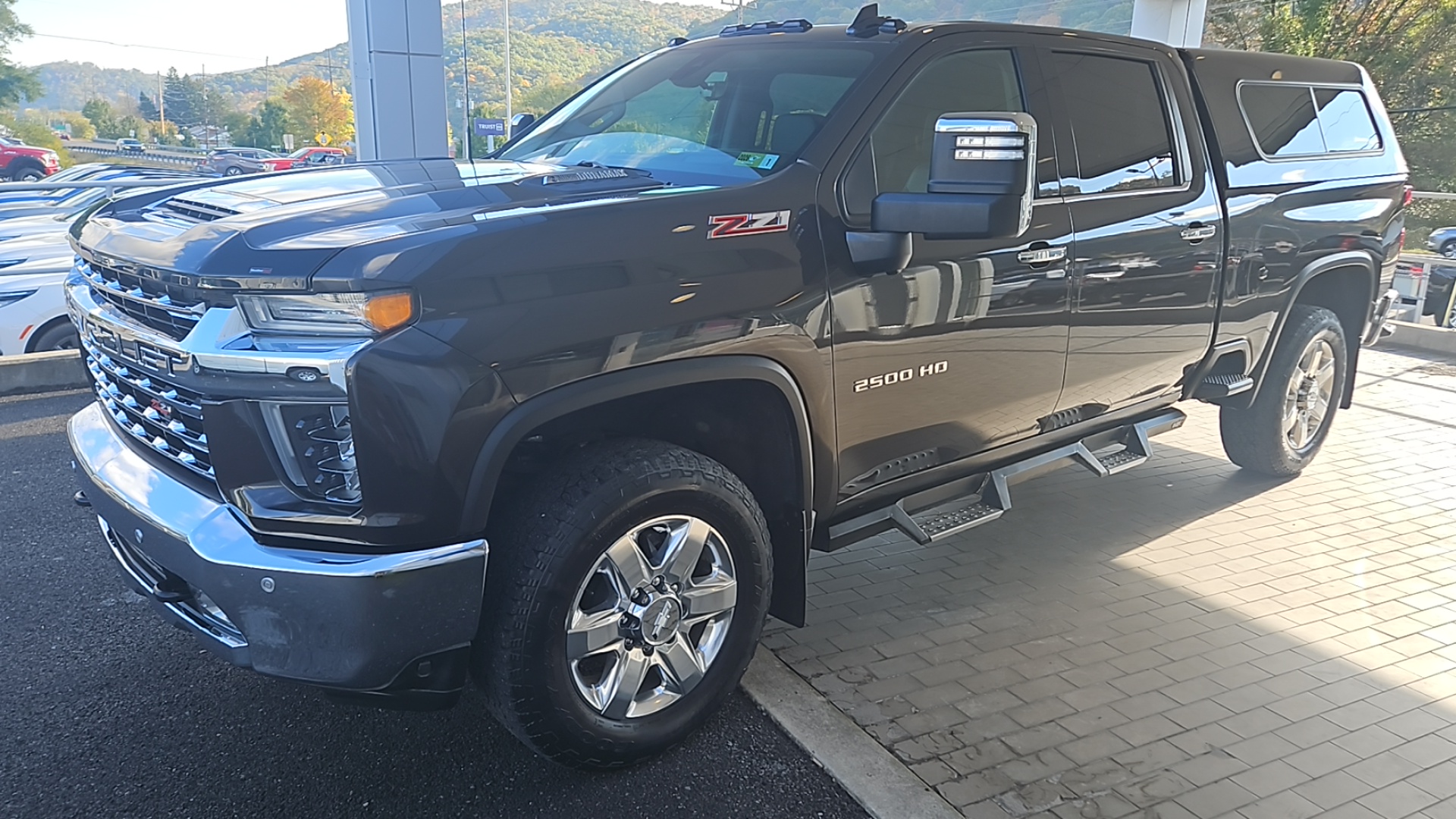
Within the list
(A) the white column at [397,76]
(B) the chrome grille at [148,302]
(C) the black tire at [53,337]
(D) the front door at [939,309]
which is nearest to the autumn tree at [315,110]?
(A) the white column at [397,76]

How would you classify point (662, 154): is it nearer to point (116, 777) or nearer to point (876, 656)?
point (876, 656)

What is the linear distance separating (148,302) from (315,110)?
7310 centimetres

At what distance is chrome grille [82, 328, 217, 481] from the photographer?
2.60 metres

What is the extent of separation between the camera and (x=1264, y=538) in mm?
4895

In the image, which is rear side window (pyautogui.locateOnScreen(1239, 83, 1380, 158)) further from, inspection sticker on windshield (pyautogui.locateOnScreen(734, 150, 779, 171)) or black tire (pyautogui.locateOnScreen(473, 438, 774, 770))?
black tire (pyautogui.locateOnScreen(473, 438, 774, 770))

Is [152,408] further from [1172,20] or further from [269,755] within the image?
[1172,20]

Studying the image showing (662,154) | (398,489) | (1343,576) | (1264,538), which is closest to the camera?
(398,489)

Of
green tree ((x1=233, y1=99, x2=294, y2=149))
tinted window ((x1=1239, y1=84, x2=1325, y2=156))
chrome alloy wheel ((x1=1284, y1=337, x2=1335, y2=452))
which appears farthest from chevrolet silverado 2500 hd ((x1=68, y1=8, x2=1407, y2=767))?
green tree ((x1=233, y1=99, x2=294, y2=149))

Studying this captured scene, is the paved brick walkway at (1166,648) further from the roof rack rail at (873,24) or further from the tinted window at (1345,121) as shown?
the roof rack rail at (873,24)

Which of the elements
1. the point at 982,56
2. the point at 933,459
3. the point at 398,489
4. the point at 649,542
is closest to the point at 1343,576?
the point at 933,459

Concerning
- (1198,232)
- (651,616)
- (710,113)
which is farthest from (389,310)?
(1198,232)

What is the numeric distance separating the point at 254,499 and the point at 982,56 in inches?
110

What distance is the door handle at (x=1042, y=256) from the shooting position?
3596mm

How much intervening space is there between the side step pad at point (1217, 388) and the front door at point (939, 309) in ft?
4.35
